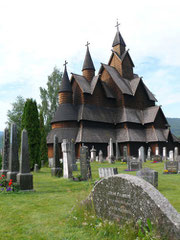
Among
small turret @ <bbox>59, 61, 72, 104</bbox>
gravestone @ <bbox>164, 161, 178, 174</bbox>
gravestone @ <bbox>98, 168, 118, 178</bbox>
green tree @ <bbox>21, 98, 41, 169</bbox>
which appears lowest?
gravestone @ <bbox>164, 161, 178, 174</bbox>

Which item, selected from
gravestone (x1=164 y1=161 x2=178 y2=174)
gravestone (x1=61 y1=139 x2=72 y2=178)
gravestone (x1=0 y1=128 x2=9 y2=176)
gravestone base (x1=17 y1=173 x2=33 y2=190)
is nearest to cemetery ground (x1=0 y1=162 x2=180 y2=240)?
gravestone base (x1=17 y1=173 x2=33 y2=190)

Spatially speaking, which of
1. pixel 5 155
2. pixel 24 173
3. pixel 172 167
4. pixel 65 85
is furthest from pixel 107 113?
pixel 24 173

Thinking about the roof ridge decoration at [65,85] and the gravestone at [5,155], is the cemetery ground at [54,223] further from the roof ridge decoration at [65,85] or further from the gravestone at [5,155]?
the roof ridge decoration at [65,85]

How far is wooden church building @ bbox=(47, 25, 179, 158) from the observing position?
34.2m

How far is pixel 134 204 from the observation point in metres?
3.38

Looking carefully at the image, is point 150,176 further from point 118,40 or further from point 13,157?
point 118,40

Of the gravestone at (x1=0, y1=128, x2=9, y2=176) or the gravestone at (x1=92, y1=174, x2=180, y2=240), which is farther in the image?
the gravestone at (x1=0, y1=128, x2=9, y2=176)

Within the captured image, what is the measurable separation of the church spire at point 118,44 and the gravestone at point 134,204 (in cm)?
4432

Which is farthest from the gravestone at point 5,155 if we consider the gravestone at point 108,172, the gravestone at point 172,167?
the gravestone at point 172,167

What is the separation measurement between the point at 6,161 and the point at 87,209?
26.5ft

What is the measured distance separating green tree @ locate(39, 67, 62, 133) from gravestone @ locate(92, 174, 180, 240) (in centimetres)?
4191

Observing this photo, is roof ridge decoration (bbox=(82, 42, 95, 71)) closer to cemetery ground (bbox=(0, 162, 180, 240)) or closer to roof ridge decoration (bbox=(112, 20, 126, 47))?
roof ridge decoration (bbox=(112, 20, 126, 47))

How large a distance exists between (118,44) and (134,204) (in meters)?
45.6

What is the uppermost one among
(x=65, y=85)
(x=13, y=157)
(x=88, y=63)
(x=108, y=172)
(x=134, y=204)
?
(x=88, y=63)
